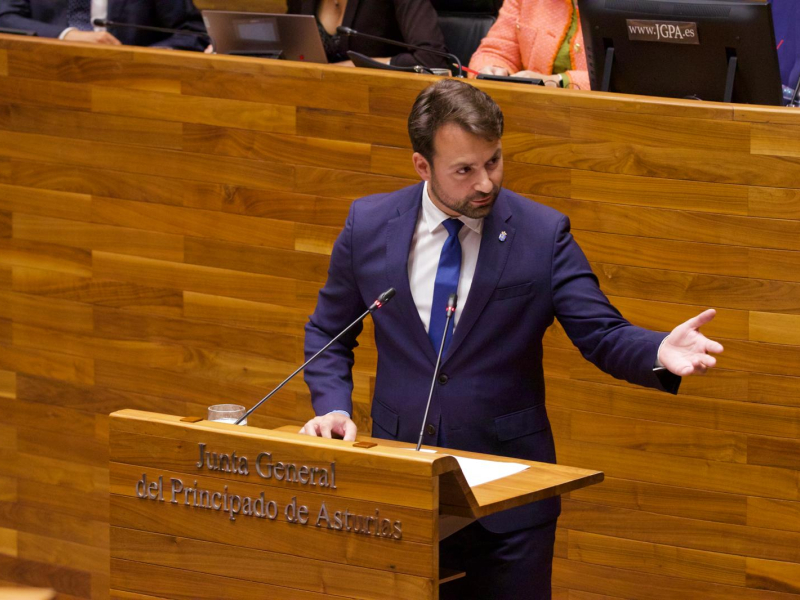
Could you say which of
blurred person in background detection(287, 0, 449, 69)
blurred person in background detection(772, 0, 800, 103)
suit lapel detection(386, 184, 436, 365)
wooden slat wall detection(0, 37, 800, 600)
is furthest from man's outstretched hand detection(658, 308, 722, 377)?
blurred person in background detection(287, 0, 449, 69)

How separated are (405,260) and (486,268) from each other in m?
0.09

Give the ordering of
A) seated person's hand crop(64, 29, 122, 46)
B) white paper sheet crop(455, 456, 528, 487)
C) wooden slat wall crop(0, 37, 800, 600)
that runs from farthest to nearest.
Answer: seated person's hand crop(64, 29, 122, 46), wooden slat wall crop(0, 37, 800, 600), white paper sheet crop(455, 456, 528, 487)

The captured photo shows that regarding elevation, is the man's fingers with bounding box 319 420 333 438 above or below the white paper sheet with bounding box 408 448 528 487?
above

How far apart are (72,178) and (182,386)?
0.39 metres

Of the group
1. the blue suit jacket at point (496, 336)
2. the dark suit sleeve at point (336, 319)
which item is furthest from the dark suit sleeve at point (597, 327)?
the dark suit sleeve at point (336, 319)

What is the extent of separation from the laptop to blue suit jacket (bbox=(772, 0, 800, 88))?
71 cm

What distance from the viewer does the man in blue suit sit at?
120 centimetres

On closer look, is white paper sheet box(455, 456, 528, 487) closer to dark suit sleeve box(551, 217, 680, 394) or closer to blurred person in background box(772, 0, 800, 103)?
dark suit sleeve box(551, 217, 680, 394)

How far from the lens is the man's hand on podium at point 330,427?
1.19 m

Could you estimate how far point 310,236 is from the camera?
1808mm

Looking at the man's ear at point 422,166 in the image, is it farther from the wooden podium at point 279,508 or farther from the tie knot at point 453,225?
the wooden podium at point 279,508

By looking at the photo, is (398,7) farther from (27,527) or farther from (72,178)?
(27,527)

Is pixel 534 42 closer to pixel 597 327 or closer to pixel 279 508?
pixel 597 327

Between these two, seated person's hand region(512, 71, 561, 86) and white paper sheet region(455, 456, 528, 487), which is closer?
white paper sheet region(455, 456, 528, 487)
